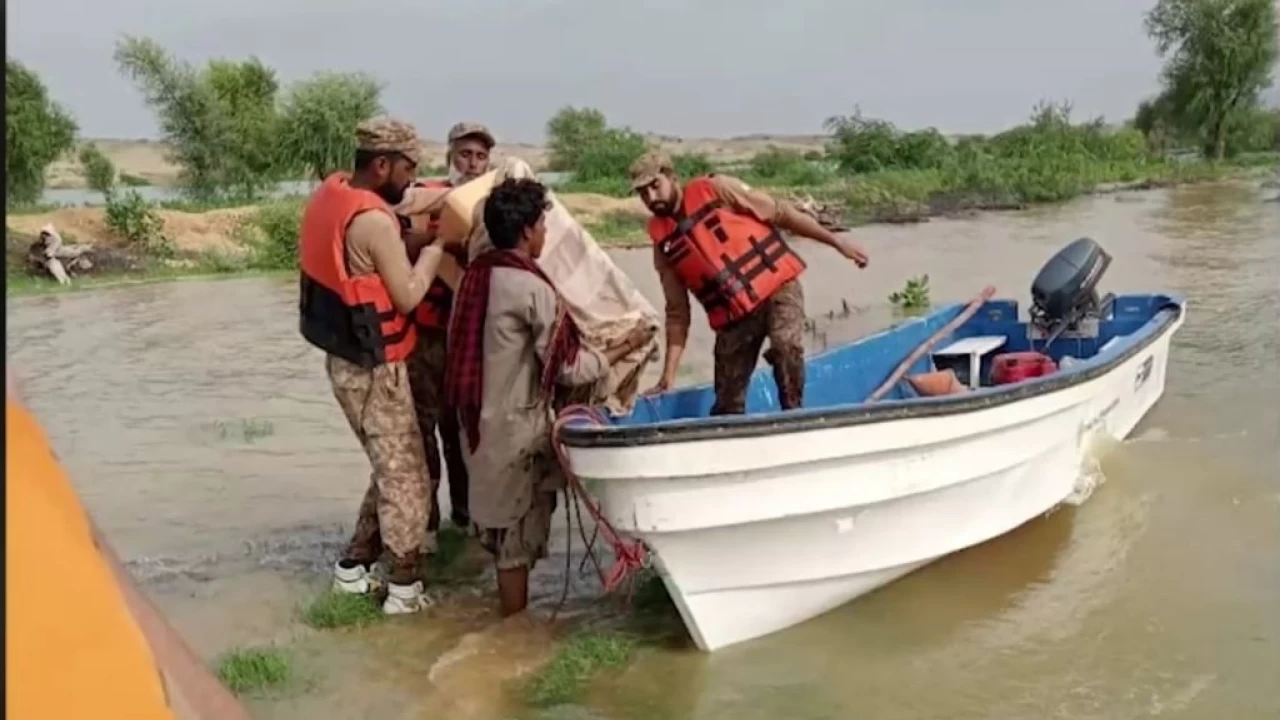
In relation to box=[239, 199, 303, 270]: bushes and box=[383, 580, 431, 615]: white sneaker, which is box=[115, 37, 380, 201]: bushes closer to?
box=[239, 199, 303, 270]: bushes

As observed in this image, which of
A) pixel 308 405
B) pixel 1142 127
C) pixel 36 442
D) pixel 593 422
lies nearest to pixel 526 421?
pixel 593 422

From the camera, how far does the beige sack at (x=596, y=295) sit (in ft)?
17.5

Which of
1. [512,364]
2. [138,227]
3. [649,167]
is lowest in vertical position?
[138,227]

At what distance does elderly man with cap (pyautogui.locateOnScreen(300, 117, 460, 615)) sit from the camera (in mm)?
4934

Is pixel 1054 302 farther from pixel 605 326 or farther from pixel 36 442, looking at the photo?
pixel 36 442

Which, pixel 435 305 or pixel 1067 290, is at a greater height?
pixel 435 305

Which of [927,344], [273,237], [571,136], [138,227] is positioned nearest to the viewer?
[927,344]

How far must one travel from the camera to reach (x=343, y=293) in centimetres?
497

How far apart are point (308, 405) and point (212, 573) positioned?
4156mm

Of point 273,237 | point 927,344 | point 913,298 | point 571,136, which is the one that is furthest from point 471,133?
point 571,136

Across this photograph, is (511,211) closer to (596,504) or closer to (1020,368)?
(596,504)

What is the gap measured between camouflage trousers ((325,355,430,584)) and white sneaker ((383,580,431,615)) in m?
0.03

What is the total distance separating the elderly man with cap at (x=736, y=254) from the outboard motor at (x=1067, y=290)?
257cm

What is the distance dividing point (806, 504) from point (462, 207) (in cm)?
172
